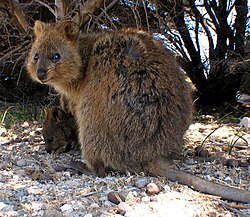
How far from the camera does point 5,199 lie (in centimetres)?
289

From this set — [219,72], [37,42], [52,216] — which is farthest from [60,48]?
[219,72]

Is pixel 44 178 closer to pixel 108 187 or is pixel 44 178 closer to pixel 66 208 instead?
pixel 108 187

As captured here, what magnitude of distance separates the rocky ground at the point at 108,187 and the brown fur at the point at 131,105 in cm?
18

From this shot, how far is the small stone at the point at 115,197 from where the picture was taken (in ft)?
9.11

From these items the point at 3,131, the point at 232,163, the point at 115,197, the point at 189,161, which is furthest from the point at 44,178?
the point at 3,131

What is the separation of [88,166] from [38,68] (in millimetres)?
1016

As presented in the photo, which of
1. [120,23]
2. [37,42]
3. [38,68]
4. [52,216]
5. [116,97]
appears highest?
[120,23]

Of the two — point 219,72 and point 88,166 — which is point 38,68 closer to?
point 88,166

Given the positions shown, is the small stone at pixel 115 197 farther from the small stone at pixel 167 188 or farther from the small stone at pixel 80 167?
the small stone at pixel 80 167

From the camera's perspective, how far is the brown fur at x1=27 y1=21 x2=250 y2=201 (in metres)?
3.31

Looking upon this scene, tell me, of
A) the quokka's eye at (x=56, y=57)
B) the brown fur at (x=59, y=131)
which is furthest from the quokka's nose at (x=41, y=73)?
the brown fur at (x=59, y=131)

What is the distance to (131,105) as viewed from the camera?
131 inches

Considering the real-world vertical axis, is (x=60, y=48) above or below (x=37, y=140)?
above

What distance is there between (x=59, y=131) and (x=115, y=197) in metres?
1.70
